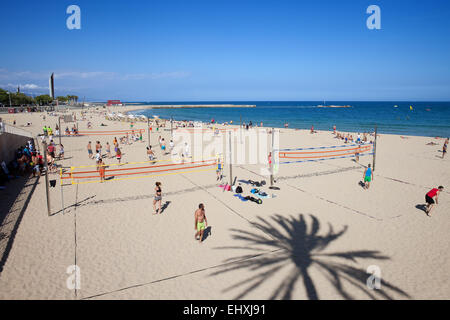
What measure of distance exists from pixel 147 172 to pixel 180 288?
10517mm

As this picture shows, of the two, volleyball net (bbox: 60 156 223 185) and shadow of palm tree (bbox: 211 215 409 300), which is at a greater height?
volleyball net (bbox: 60 156 223 185)

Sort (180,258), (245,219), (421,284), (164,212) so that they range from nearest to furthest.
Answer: (421,284) → (180,258) → (245,219) → (164,212)

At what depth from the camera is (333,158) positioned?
19.4 m

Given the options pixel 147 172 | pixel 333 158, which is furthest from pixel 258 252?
pixel 333 158

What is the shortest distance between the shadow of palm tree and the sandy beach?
3cm

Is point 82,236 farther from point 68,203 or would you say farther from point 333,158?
point 333,158

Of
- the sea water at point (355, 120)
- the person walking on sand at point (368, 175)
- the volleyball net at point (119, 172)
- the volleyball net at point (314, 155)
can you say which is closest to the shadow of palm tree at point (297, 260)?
the person walking on sand at point (368, 175)

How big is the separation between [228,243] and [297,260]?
6.36ft

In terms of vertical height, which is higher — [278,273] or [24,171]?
[24,171]

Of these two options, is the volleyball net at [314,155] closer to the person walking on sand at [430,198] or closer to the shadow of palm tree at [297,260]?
the person walking on sand at [430,198]

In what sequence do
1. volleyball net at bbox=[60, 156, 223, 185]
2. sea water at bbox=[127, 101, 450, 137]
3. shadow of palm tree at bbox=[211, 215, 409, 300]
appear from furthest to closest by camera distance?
1. sea water at bbox=[127, 101, 450, 137]
2. volleyball net at bbox=[60, 156, 223, 185]
3. shadow of palm tree at bbox=[211, 215, 409, 300]

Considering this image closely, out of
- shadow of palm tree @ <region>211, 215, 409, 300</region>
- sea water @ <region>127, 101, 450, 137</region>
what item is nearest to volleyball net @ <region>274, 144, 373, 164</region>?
shadow of palm tree @ <region>211, 215, 409, 300</region>

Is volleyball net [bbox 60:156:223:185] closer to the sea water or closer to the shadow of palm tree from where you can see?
the shadow of palm tree

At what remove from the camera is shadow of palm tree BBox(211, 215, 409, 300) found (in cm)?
580
